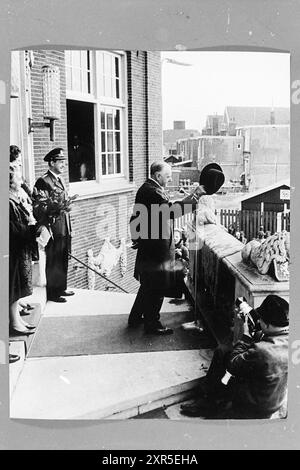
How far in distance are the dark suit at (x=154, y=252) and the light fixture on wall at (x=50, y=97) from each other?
65 cm

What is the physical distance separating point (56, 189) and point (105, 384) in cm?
117

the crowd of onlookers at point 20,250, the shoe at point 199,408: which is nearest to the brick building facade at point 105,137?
the crowd of onlookers at point 20,250

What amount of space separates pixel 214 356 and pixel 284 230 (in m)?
0.84

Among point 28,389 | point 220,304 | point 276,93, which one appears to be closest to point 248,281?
point 220,304

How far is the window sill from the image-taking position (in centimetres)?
317

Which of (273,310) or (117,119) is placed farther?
(117,119)

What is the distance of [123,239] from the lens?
3.20 m

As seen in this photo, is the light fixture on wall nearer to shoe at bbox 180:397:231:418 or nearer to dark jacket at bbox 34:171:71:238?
dark jacket at bbox 34:171:71:238

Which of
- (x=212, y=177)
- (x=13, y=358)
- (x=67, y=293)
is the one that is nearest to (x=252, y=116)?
(x=212, y=177)

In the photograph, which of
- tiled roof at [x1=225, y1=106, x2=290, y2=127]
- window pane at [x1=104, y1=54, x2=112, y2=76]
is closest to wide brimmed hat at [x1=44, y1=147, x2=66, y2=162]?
window pane at [x1=104, y1=54, x2=112, y2=76]

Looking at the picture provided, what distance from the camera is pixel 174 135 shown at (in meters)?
3.13

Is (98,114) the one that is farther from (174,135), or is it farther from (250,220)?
(250,220)

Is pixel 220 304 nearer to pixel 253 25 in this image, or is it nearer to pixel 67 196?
pixel 67 196

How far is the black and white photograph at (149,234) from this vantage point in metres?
3.05
